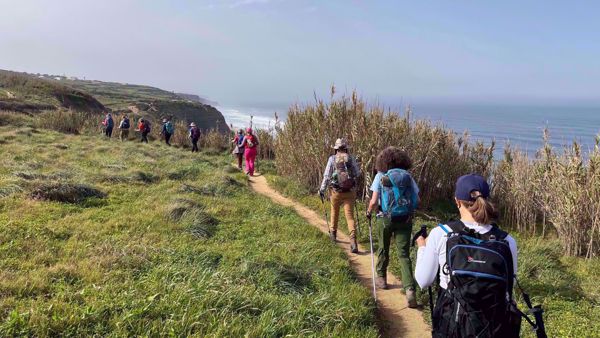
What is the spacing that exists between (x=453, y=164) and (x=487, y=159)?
2.77 ft

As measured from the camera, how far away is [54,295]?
3.84 meters

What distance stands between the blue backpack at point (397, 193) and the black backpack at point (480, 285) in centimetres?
Result: 239

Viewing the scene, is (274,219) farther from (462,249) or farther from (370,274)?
(462,249)

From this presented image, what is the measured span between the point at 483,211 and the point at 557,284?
4017 mm

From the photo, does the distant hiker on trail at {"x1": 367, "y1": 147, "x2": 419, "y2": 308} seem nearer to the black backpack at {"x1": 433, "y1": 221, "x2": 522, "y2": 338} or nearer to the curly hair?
the curly hair

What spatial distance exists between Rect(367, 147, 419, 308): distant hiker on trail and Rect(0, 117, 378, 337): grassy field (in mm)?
592

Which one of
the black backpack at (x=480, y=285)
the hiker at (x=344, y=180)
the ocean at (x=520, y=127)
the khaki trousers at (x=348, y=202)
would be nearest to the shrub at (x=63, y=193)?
the hiker at (x=344, y=180)

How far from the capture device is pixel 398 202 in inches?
202

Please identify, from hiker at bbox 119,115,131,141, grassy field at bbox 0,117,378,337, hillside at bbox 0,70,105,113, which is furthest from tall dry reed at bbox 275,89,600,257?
hillside at bbox 0,70,105,113

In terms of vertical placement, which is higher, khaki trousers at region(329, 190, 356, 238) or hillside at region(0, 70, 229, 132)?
hillside at region(0, 70, 229, 132)

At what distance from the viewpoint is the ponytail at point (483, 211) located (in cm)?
277

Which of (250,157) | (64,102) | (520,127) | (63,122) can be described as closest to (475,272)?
(250,157)

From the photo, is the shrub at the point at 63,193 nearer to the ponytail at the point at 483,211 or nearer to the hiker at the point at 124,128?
the ponytail at the point at 483,211

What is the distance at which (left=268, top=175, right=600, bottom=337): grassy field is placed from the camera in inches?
185
